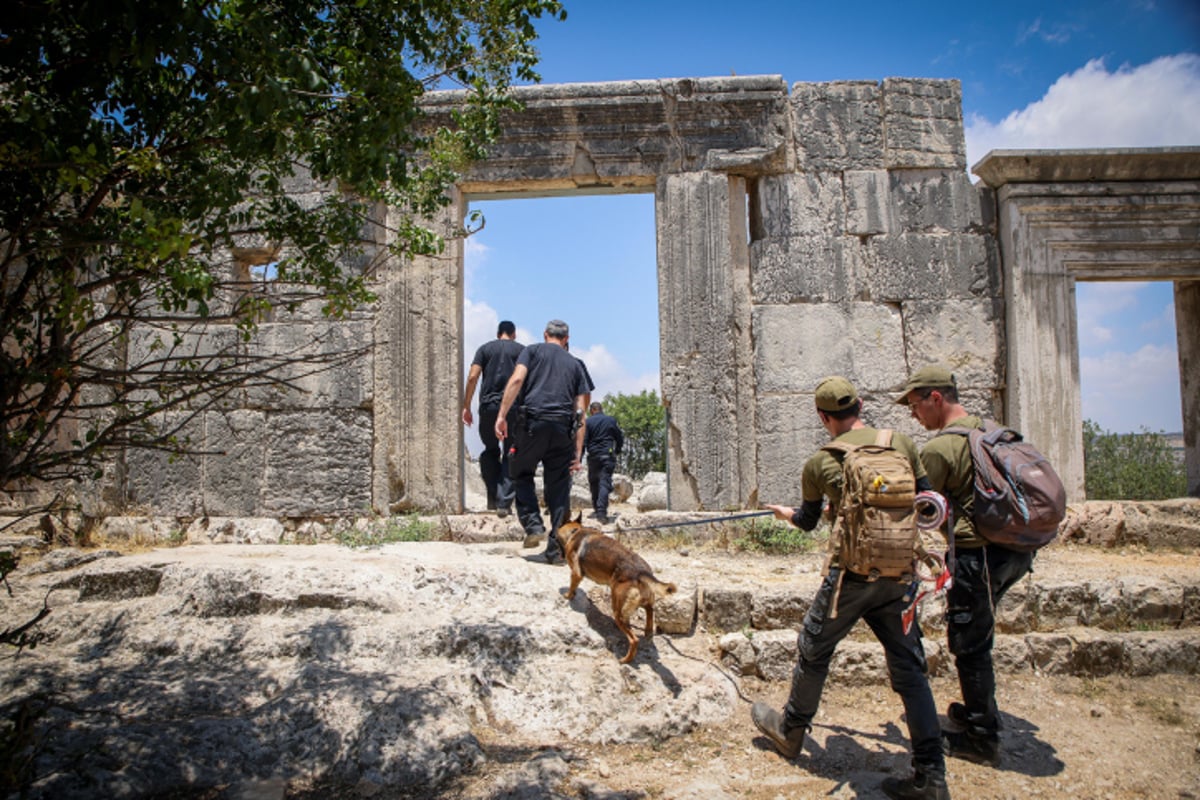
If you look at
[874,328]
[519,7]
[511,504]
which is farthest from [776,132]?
[519,7]

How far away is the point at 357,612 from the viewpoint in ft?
15.6

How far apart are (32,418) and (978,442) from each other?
402cm

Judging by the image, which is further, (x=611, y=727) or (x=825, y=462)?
(x=611, y=727)

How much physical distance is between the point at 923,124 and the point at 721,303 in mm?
Answer: 2613

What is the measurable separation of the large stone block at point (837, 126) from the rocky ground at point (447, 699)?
13.4 ft

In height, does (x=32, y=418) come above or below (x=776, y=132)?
below

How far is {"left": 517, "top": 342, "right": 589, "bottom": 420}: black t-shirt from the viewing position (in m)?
5.41

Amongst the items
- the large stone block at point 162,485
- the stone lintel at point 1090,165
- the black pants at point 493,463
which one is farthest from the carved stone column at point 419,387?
the stone lintel at point 1090,165

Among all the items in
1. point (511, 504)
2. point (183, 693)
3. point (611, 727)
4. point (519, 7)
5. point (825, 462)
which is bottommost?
point (611, 727)

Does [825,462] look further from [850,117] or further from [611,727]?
[850,117]

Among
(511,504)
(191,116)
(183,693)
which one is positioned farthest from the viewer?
(511,504)

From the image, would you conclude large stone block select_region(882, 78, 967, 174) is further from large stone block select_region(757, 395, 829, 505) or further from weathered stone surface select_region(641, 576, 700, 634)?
weathered stone surface select_region(641, 576, 700, 634)

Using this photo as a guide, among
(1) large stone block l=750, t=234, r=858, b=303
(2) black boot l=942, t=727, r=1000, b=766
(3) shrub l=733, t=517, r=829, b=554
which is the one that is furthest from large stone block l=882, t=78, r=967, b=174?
(2) black boot l=942, t=727, r=1000, b=766

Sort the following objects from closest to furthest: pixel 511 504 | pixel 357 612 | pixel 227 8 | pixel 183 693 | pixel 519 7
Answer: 1. pixel 227 8
2. pixel 519 7
3. pixel 183 693
4. pixel 357 612
5. pixel 511 504
